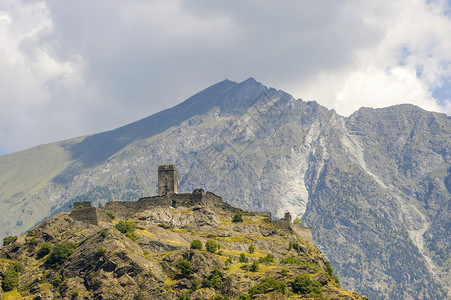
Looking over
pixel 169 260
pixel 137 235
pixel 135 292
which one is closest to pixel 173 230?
pixel 137 235

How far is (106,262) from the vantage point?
15400 centimetres

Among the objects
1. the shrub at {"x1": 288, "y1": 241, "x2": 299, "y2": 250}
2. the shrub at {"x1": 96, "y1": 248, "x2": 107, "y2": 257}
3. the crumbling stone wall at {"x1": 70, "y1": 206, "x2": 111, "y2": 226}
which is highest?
the crumbling stone wall at {"x1": 70, "y1": 206, "x2": 111, "y2": 226}

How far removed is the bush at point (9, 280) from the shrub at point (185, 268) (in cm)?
3835

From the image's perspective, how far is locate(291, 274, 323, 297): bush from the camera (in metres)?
145

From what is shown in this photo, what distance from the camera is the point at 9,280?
516 ft

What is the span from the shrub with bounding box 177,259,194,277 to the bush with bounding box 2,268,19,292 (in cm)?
3835

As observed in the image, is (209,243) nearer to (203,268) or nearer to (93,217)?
(203,268)

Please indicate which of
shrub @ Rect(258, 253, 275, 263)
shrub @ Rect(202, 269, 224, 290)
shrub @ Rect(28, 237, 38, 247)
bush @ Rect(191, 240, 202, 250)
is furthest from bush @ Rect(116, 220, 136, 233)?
shrub @ Rect(258, 253, 275, 263)

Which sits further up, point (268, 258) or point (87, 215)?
point (87, 215)

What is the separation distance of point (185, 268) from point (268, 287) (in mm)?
20336

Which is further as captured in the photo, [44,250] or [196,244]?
[196,244]

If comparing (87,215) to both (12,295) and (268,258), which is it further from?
(268,258)

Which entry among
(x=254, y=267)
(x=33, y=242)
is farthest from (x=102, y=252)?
(x=254, y=267)

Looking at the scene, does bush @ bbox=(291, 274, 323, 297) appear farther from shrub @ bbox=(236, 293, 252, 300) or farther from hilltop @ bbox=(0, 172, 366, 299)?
shrub @ bbox=(236, 293, 252, 300)
